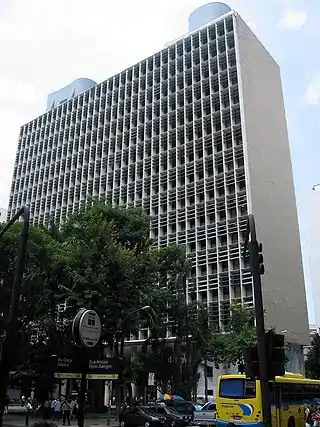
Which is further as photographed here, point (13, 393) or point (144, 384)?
point (13, 393)

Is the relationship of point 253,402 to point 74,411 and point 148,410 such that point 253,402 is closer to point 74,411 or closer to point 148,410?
point 148,410

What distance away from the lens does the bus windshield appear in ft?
60.5

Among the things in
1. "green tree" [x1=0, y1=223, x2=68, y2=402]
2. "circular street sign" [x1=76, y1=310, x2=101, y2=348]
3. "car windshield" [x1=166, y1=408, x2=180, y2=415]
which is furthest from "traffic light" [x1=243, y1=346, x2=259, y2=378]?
"car windshield" [x1=166, y1=408, x2=180, y2=415]

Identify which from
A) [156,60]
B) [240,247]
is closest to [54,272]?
[240,247]

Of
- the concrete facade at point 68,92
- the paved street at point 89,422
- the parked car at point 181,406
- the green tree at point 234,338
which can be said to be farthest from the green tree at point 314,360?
the concrete facade at point 68,92

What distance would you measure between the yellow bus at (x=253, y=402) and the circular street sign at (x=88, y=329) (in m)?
9.63

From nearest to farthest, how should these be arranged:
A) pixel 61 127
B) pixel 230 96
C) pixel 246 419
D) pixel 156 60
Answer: pixel 246 419 < pixel 230 96 < pixel 156 60 < pixel 61 127

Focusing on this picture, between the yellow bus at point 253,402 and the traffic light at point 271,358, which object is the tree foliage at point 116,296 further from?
the traffic light at point 271,358

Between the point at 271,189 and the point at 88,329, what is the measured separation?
158 ft

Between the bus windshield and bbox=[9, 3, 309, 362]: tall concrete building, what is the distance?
27329mm

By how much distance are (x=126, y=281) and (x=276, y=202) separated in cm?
3052

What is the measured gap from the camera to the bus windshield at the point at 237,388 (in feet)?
60.5

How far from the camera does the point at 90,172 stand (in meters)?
68.5

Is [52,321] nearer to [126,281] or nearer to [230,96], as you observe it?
[126,281]
